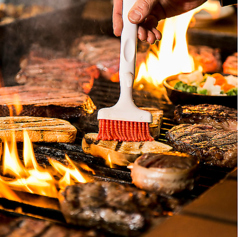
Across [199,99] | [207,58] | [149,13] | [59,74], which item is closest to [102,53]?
[59,74]

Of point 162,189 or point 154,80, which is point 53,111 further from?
point 154,80

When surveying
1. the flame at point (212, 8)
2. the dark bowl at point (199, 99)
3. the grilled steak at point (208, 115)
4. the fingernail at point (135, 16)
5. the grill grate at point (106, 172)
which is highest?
the flame at point (212, 8)

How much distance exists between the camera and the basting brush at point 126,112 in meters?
2.91

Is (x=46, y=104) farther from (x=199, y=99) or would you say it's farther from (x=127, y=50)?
(x=199, y=99)

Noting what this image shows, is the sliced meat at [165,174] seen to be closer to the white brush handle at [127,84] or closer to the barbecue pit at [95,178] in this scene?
the barbecue pit at [95,178]

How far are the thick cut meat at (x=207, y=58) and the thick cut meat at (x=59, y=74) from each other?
5.56 feet

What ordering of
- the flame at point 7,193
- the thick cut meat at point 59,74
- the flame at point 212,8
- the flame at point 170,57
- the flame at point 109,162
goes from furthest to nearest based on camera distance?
the flame at point 212,8 → the flame at point 170,57 → the thick cut meat at point 59,74 → the flame at point 109,162 → the flame at point 7,193

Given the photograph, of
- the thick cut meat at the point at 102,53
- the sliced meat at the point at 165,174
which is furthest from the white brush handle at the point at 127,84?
the thick cut meat at the point at 102,53

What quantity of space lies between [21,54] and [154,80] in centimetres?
→ 221

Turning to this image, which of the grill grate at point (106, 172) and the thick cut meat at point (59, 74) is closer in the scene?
the grill grate at point (106, 172)

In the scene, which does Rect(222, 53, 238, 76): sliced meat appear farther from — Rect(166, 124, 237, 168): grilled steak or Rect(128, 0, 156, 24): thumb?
Rect(128, 0, 156, 24): thumb

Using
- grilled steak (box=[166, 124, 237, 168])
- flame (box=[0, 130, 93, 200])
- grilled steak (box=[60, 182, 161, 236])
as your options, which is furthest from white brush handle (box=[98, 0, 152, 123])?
grilled steak (box=[60, 182, 161, 236])

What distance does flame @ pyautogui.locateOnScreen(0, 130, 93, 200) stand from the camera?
7.73ft

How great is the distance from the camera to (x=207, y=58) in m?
5.76
